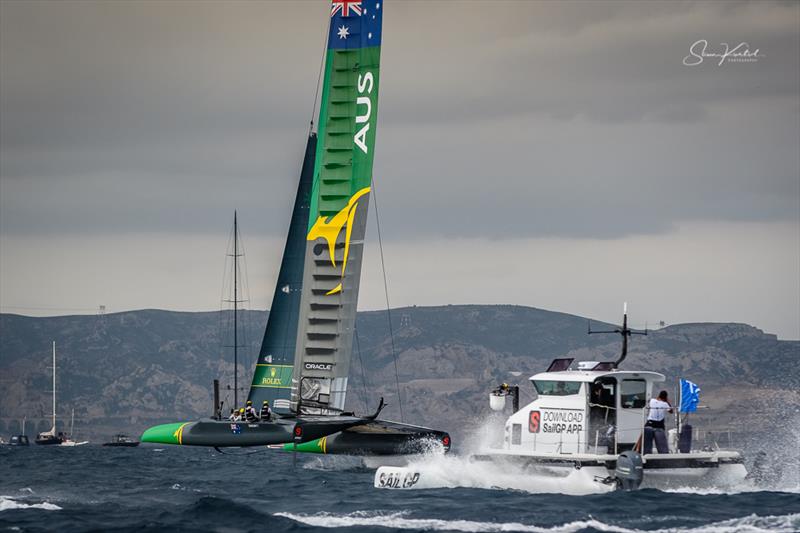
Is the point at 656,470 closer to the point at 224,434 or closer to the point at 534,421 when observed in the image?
the point at 534,421

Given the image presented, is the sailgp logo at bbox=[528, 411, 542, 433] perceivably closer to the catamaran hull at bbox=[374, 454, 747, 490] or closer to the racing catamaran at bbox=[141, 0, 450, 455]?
the catamaran hull at bbox=[374, 454, 747, 490]

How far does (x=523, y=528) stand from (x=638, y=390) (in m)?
10.1

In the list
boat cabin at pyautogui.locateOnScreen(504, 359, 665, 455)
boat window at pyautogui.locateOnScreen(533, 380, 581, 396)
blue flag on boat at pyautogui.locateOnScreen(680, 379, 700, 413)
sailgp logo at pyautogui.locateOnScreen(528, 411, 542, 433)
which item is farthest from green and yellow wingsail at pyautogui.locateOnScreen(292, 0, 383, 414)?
blue flag on boat at pyautogui.locateOnScreen(680, 379, 700, 413)

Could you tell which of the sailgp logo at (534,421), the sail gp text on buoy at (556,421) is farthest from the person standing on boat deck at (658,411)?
the sailgp logo at (534,421)

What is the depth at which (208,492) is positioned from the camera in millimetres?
43094

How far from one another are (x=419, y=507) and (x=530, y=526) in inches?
202

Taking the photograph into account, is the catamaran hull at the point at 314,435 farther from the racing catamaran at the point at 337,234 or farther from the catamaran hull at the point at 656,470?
the catamaran hull at the point at 656,470

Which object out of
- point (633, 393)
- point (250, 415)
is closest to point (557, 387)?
point (633, 393)

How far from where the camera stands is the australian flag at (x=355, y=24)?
47562 millimetres

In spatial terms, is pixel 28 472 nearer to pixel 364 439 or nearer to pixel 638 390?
pixel 364 439

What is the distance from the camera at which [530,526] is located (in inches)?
1166

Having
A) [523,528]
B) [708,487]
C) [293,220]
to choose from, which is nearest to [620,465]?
[708,487]

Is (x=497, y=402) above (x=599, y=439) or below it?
above

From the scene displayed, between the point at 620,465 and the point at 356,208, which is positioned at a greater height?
the point at 356,208
